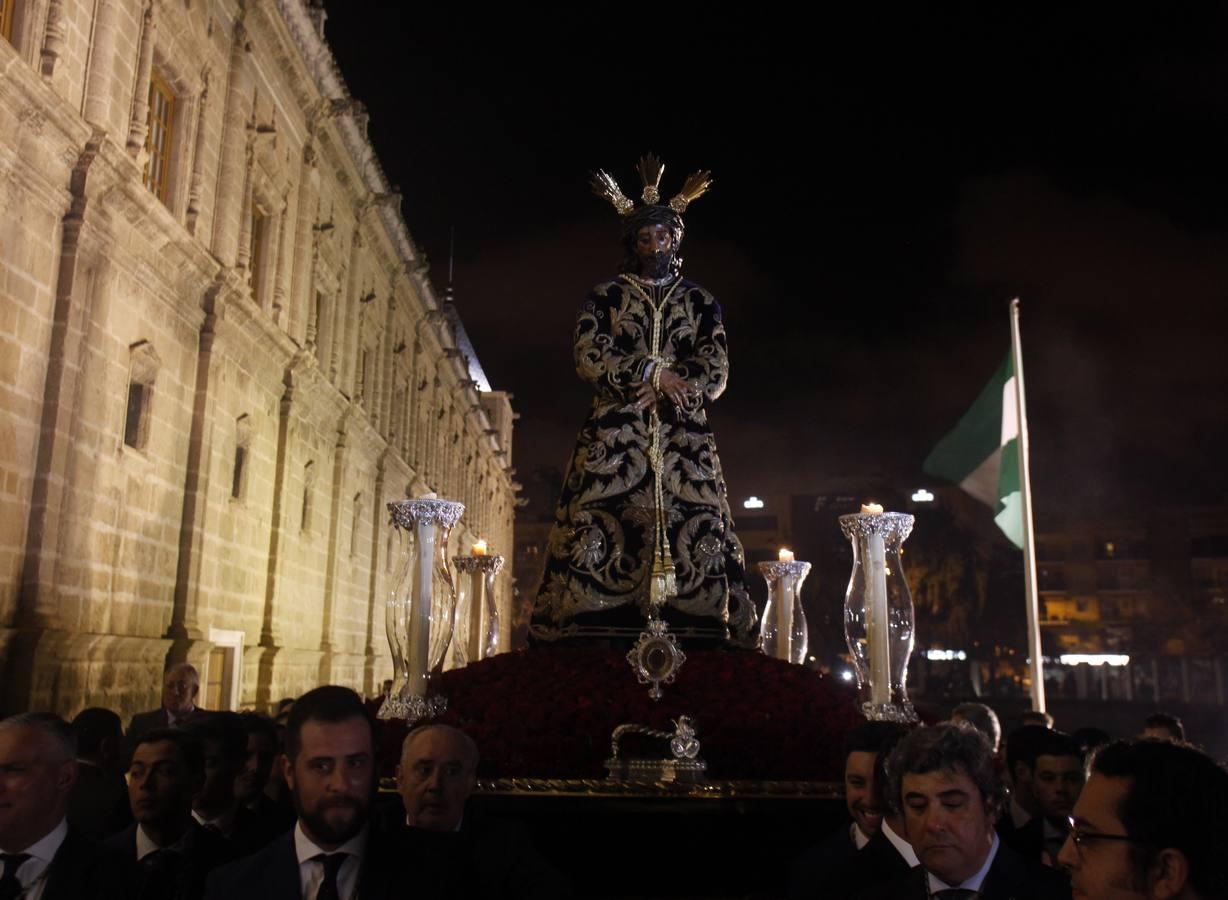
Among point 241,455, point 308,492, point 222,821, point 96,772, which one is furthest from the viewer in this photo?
point 308,492

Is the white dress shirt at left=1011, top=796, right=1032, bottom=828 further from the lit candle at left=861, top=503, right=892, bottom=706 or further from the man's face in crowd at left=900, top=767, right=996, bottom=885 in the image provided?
the man's face in crowd at left=900, top=767, right=996, bottom=885

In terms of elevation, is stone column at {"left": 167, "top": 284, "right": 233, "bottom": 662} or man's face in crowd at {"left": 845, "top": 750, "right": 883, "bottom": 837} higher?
stone column at {"left": 167, "top": 284, "right": 233, "bottom": 662}

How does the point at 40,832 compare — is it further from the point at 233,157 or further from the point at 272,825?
the point at 233,157

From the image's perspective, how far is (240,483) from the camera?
17.4m

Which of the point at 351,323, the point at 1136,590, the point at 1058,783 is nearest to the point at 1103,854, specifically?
the point at 1058,783

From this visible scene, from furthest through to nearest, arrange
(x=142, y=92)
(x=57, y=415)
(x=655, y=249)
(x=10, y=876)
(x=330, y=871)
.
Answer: (x=142, y=92) → (x=57, y=415) → (x=655, y=249) → (x=10, y=876) → (x=330, y=871)

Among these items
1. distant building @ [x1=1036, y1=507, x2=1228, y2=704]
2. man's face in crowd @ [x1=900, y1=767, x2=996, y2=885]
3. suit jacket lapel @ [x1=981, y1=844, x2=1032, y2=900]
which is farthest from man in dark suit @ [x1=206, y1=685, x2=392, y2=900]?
distant building @ [x1=1036, y1=507, x2=1228, y2=704]

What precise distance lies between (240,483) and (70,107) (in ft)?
25.0

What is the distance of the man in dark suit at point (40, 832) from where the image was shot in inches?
126

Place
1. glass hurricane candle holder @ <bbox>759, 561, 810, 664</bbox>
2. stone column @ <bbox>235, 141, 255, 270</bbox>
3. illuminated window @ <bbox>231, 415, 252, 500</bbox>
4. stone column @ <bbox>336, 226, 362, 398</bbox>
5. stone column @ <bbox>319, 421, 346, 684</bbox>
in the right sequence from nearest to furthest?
1. glass hurricane candle holder @ <bbox>759, 561, 810, 664</bbox>
2. stone column @ <bbox>235, 141, 255, 270</bbox>
3. illuminated window @ <bbox>231, 415, 252, 500</bbox>
4. stone column @ <bbox>319, 421, 346, 684</bbox>
5. stone column @ <bbox>336, 226, 362, 398</bbox>

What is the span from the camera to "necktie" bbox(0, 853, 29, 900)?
3166 millimetres

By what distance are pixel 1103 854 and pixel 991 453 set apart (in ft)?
49.7

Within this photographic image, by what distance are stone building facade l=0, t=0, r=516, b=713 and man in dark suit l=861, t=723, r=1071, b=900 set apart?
9549 millimetres

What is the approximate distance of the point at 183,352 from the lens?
48.2ft
